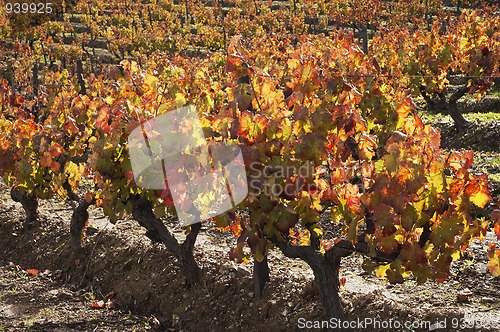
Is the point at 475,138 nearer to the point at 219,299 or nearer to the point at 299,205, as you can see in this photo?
the point at 219,299

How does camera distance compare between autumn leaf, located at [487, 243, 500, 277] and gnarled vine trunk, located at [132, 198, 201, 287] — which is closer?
autumn leaf, located at [487, 243, 500, 277]

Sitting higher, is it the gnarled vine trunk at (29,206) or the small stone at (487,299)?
the small stone at (487,299)

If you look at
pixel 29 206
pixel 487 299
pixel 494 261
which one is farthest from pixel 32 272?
pixel 494 261

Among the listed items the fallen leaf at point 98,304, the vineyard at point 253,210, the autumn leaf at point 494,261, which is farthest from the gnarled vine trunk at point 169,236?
the autumn leaf at point 494,261

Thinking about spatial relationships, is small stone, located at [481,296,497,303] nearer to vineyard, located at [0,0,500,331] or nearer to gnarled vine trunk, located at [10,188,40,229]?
vineyard, located at [0,0,500,331]

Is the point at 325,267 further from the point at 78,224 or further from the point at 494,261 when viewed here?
the point at 78,224

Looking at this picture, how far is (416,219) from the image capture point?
4066 mm

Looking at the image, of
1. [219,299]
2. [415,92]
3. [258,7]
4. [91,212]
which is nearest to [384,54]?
[415,92]

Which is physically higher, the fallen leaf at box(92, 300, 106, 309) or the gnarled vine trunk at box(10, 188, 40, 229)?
the gnarled vine trunk at box(10, 188, 40, 229)

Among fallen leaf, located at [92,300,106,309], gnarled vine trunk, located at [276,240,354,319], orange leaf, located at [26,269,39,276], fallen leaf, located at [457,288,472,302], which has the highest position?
gnarled vine trunk, located at [276,240,354,319]

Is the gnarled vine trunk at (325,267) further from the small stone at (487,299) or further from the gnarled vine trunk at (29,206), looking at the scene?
the gnarled vine trunk at (29,206)

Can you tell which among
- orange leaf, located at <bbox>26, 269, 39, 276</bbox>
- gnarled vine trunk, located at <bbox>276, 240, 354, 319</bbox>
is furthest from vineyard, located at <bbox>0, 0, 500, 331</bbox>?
orange leaf, located at <bbox>26, 269, 39, 276</bbox>

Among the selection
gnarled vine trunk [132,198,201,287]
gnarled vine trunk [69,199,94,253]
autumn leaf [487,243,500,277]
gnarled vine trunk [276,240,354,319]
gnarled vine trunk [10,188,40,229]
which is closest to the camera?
autumn leaf [487,243,500,277]

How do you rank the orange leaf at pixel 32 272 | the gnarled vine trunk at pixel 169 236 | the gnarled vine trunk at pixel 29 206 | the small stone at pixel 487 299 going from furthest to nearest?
the gnarled vine trunk at pixel 29 206 → the orange leaf at pixel 32 272 → the gnarled vine trunk at pixel 169 236 → the small stone at pixel 487 299
